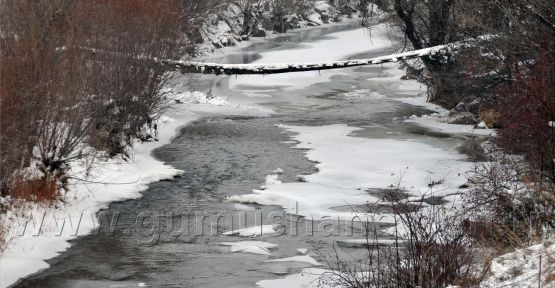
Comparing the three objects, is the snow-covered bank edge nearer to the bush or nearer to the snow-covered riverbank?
the snow-covered riverbank

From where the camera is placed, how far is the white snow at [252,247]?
432 inches

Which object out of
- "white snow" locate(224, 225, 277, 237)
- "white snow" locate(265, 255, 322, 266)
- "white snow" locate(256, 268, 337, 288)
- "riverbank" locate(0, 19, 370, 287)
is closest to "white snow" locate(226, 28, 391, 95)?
"riverbank" locate(0, 19, 370, 287)

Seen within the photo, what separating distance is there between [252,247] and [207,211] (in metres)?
2.30

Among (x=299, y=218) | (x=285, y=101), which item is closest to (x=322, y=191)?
(x=299, y=218)

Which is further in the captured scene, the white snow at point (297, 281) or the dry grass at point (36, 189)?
the dry grass at point (36, 189)

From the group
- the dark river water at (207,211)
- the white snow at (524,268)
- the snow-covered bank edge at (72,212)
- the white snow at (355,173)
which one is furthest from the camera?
the white snow at (355,173)

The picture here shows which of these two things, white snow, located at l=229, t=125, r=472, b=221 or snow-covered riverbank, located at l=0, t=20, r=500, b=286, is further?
white snow, located at l=229, t=125, r=472, b=221

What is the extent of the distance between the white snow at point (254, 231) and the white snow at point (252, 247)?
0.43m

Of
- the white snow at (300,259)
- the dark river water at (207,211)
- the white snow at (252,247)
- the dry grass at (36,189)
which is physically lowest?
the white snow at (300,259)

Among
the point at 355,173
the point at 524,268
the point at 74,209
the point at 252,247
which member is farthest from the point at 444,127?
the point at 524,268

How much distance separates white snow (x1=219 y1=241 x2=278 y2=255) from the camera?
1097 cm

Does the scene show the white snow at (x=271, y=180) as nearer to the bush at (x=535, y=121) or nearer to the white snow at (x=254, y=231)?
the white snow at (x=254, y=231)

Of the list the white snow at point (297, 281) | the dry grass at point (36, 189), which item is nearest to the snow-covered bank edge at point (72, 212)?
the dry grass at point (36, 189)

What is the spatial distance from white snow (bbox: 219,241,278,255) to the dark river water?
0.14 m
